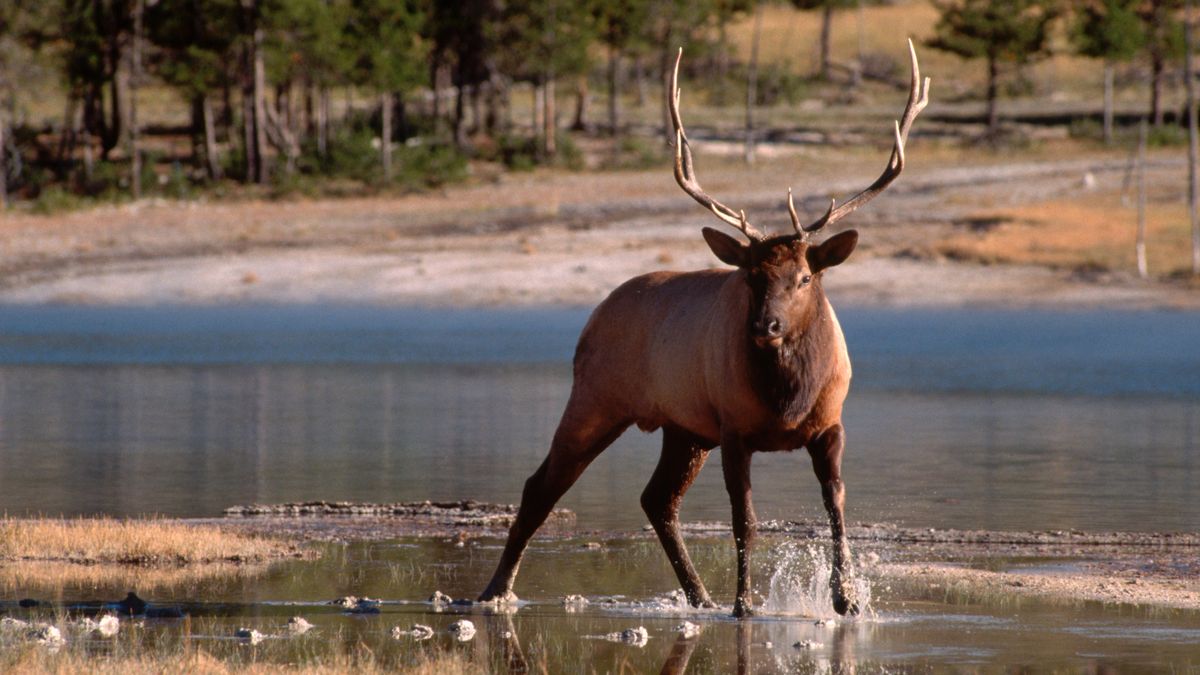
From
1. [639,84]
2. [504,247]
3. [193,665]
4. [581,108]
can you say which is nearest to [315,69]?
[581,108]

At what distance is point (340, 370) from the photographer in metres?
26.0

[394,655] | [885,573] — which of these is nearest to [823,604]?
[885,573]

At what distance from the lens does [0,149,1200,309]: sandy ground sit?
31.3m

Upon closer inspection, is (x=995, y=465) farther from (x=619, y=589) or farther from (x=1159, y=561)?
(x=619, y=589)

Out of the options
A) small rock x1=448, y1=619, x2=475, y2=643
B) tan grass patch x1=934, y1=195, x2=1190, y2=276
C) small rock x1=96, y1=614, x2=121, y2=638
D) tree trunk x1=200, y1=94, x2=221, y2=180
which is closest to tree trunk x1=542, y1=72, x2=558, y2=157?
tree trunk x1=200, y1=94, x2=221, y2=180

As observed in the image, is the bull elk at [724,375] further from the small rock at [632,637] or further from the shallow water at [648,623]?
the small rock at [632,637]

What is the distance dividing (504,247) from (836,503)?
27158 millimetres

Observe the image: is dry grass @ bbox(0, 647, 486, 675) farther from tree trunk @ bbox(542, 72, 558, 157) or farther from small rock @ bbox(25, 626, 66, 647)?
tree trunk @ bbox(542, 72, 558, 157)

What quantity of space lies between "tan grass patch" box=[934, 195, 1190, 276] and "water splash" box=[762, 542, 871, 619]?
22598mm

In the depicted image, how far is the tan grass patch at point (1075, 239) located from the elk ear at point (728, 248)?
24355mm

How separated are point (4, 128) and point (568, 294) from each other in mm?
24236

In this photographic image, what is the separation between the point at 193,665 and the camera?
288 inches

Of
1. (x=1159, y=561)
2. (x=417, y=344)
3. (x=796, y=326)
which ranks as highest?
(x=796, y=326)

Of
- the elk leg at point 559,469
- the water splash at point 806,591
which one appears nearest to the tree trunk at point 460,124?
the water splash at point 806,591
